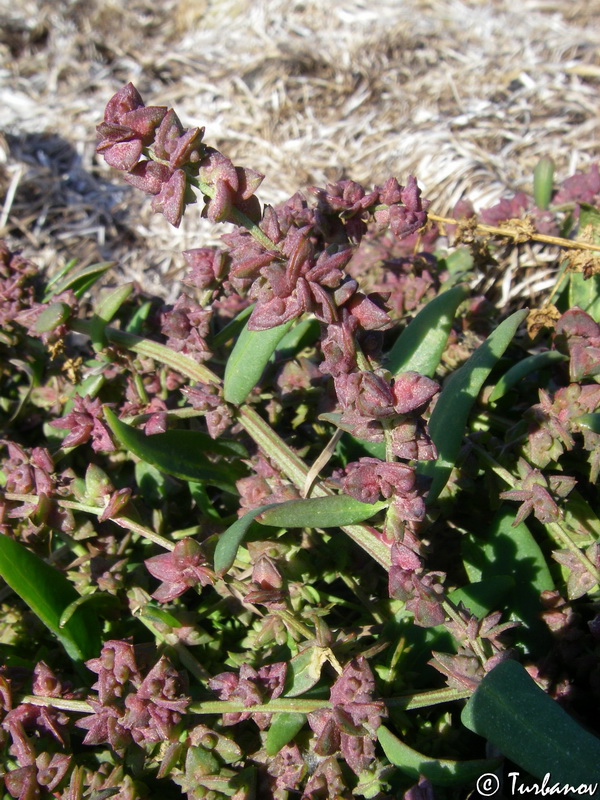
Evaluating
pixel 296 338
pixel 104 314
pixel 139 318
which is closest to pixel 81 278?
pixel 104 314

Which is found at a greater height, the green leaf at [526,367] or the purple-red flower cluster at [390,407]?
the purple-red flower cluster at [390,407]

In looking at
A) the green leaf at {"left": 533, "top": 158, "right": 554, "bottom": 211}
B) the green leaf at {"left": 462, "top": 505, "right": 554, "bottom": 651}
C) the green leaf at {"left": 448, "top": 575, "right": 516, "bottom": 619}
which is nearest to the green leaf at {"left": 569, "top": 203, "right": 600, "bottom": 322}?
the green leaf at {"left": 533, "top": 158, "right": 554, "bottom": 211}

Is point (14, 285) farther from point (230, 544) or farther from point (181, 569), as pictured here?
point (230, 544)

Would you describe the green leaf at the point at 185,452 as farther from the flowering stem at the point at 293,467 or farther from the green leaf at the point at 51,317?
the green leaf at the point at 51,317

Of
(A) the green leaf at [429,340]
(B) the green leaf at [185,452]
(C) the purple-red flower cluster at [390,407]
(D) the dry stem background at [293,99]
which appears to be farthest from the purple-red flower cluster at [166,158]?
(D) the dry stem background at [293,99]

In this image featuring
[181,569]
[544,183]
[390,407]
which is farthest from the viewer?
[544,183]
